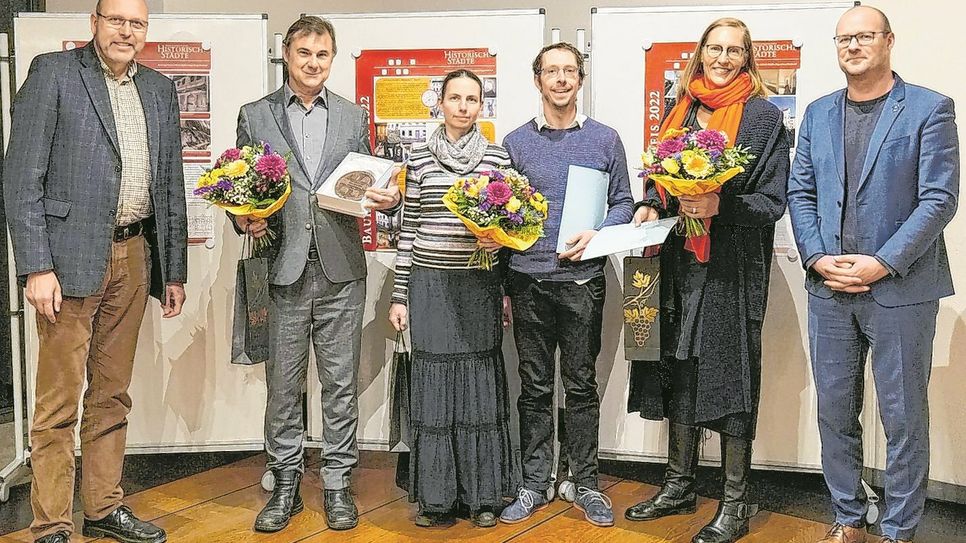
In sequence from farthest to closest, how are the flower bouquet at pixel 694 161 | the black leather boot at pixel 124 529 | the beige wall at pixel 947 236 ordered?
the beige wall at pixel 947 236, the black leather boot at pixel 124 529, the flower bouquet at pixel 694 161

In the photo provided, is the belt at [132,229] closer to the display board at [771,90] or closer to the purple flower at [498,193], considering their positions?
the purple flower at [498,193]

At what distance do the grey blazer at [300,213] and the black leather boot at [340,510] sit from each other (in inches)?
31.2

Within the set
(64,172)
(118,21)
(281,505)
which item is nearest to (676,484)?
(281,505)

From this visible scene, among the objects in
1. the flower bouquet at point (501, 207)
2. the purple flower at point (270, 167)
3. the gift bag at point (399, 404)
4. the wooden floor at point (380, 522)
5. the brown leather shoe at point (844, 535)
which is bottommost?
the wooden floor at point (380, 522)

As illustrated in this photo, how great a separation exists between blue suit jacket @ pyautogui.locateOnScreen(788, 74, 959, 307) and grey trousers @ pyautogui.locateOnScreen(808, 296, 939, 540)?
69 mm

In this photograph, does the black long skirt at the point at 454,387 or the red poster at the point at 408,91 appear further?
the red poster at the point at 408,91

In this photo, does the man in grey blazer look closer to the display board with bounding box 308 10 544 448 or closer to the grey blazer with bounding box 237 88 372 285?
the grey blazer with bounding box 237 88 372 285

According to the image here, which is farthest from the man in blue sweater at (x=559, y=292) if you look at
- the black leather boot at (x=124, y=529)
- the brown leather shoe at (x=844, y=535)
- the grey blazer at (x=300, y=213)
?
the black leather boot at (x=124, y=529)

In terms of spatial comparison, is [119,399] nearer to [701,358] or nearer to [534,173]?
[534,173]

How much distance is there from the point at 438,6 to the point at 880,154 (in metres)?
2.48

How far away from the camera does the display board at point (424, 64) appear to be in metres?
3.69

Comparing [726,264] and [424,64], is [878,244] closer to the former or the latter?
[726,264]

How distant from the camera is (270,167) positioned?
2984 mm

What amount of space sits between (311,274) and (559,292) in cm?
88
